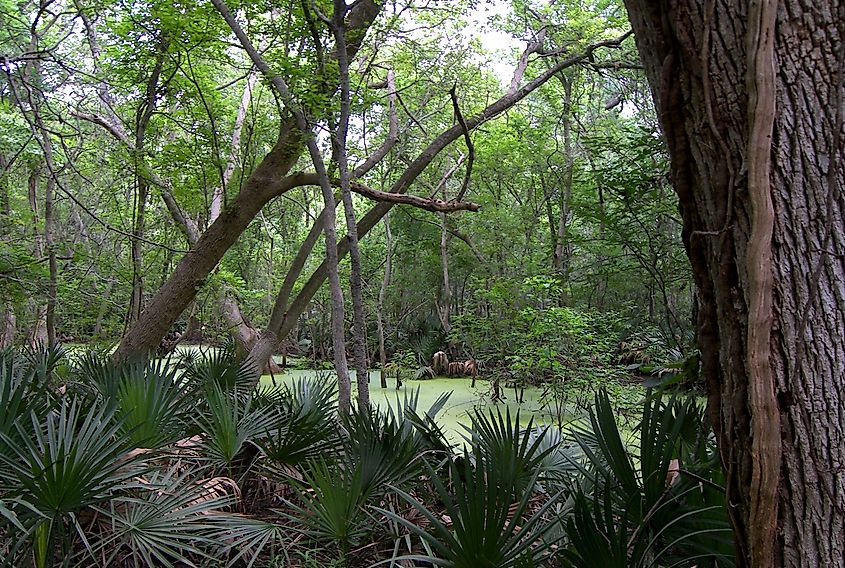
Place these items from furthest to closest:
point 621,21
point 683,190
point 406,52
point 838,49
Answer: point 406,52, point 621,21, point 683,190, point 838,49

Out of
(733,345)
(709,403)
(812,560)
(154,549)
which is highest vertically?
(733,345)

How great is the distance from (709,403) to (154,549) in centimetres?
190

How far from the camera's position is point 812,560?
107 centimetres

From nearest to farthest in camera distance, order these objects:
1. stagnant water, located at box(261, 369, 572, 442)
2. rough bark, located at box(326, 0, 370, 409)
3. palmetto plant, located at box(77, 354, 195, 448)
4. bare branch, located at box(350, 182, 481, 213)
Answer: palmetto plant, located at box(77, 354, 195, 448) < rough bark, located at box(326, 0, 370, 409) < bare branch, located at box(350, 182, 481, 213) < stagnant water, located at box(261, 369, 572, 442)

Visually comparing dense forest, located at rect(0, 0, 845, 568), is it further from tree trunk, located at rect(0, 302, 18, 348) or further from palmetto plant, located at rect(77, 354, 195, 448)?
tree trunk, located at rect(0, 302, 18, 348)

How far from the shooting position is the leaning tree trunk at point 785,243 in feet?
3.50

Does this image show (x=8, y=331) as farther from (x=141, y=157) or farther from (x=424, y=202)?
(x=424, y=202)

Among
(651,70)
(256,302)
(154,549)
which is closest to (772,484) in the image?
(651,70)

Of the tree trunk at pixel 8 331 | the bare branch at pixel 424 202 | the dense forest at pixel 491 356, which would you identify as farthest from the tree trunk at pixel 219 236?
the tree trunk at pixel 8 331

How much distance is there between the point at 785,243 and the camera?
3.56ft

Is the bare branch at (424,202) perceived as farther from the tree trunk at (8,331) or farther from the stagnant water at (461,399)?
the tree trunk at (8,331)

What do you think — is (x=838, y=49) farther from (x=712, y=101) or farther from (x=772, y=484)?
(x=772, y=484)

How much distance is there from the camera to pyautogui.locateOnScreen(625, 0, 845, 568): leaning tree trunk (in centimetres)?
107

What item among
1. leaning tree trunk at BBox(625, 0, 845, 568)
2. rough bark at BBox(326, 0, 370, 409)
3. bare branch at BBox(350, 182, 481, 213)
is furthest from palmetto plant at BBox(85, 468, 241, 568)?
bare branch at BBox(350, 182, 481, 213)
